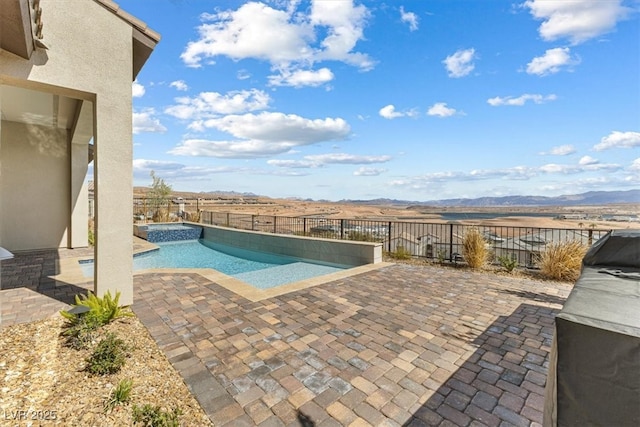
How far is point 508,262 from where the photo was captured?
715 cm

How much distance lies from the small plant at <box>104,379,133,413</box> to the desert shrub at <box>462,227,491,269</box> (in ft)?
24.5

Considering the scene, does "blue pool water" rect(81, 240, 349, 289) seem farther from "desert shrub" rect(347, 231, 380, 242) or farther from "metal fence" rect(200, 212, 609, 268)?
"metal fence" rect(200, 212, 609, 268)

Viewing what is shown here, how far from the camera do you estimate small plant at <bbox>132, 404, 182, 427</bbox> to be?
2129 millimetres

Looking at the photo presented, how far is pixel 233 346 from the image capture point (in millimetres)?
3346

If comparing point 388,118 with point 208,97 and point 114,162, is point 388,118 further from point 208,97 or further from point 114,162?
point 114,162

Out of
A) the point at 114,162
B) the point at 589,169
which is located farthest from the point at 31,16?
the point at 589,169

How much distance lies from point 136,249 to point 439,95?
1502 centimetres

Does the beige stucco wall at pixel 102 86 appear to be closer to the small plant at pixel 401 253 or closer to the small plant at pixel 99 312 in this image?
the small plant at pixel 99 312

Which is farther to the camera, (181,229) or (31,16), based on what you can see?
(181,229)

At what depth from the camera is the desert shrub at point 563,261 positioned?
6316mm

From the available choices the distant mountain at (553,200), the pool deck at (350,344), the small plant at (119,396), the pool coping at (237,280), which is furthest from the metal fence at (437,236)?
the distant mountain at (553,200)

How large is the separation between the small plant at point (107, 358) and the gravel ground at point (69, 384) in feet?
0.19

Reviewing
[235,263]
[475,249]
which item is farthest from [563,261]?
[235,263]

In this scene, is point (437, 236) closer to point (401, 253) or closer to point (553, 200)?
point (401, 253)
